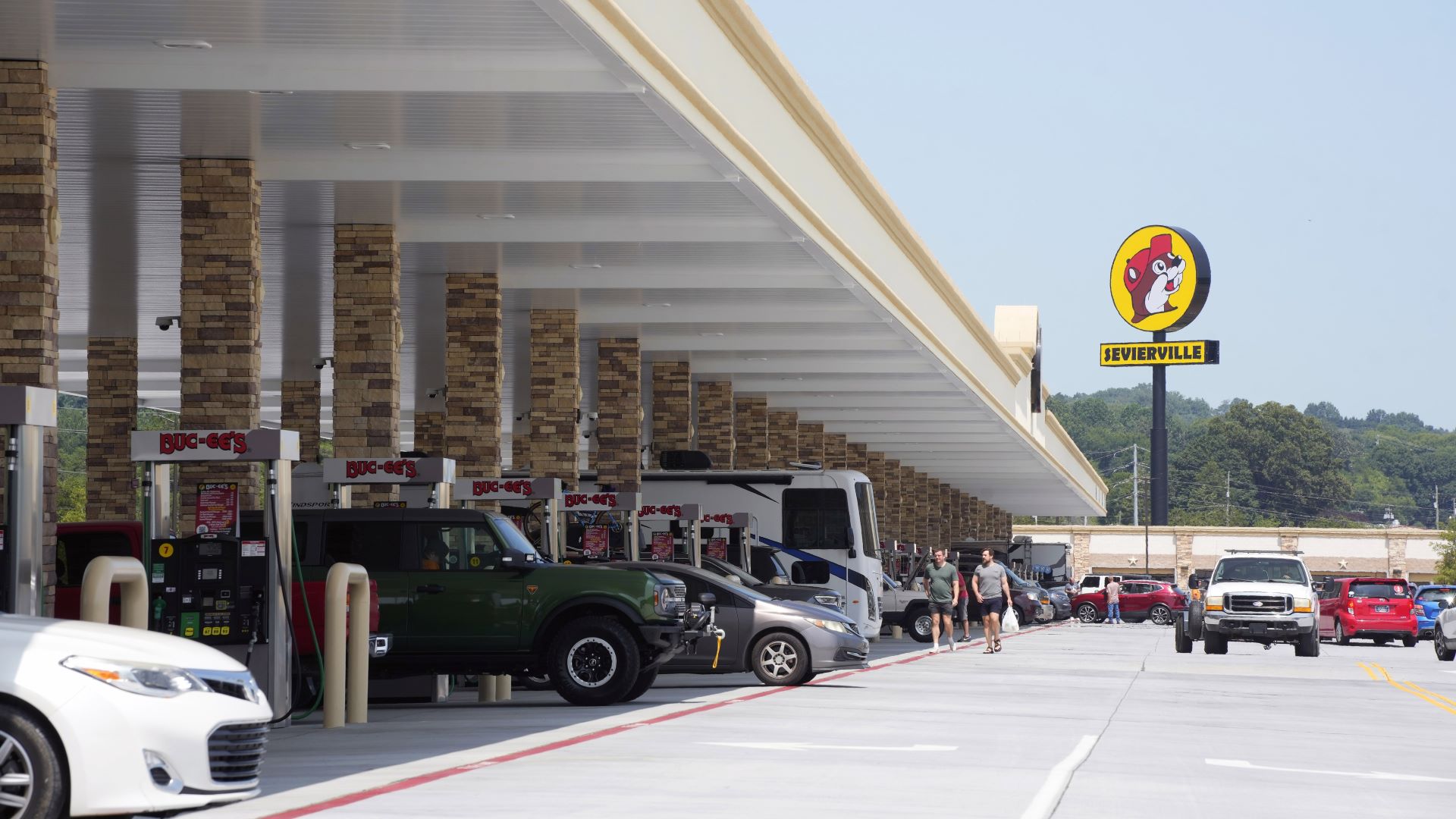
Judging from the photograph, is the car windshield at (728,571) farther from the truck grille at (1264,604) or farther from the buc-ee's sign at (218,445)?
the buc-ee's sign at (218,445)

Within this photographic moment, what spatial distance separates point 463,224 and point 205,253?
178 inches

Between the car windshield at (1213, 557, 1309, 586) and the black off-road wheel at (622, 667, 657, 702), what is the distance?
Result: 18.7m

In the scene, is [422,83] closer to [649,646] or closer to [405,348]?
[649,646]

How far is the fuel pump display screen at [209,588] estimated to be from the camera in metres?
14.9

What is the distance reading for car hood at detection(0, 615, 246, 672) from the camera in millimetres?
8859

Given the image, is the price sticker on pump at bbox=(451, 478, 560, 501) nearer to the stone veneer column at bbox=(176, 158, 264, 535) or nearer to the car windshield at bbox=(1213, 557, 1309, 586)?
the stone veneer column at bbox=(176, 158, 264, 535)

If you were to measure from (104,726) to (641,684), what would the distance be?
10199mm

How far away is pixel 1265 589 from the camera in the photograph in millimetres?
33844

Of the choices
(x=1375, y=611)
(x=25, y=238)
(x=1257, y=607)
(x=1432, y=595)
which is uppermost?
(x=25, y=238)

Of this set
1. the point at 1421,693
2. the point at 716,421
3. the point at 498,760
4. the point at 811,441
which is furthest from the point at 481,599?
the point at 811,441

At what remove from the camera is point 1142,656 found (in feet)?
106

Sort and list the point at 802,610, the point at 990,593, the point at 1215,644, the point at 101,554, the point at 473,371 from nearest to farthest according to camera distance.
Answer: the point at 101,554
the point at 802,610
the point at 473,371
the point at 990,593
the point at 1215,644

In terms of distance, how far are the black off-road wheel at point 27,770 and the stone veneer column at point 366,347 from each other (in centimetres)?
1405

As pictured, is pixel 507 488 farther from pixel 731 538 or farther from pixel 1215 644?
pixel 1215 644
